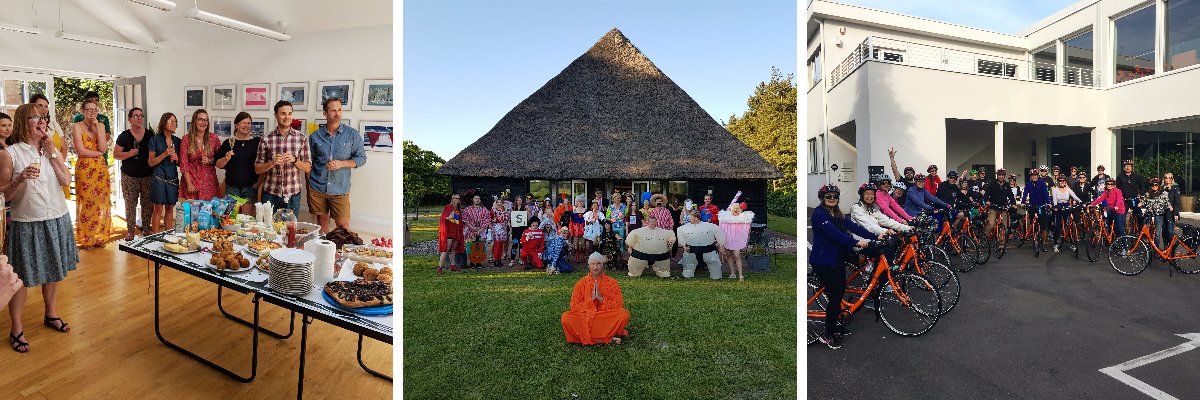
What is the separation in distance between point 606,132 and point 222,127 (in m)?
2.49

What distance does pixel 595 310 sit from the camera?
2814mm

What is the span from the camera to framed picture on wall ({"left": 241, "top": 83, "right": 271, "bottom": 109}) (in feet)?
9.06

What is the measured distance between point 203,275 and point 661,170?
2.66 meters

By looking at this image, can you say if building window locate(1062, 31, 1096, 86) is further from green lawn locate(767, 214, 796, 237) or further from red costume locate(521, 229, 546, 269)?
red costume locate(521, 229, 546, 269)

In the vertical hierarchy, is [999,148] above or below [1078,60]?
below

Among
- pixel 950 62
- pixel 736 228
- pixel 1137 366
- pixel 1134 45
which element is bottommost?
pixel 1137 366

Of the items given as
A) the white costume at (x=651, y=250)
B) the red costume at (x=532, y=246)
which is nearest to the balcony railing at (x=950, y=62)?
the white costume at (x=651, y=250)

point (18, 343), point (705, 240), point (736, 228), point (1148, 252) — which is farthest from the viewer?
point (1148, 252)

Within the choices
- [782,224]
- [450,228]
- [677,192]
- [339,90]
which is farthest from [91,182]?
[782,224]

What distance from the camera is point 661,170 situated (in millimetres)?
3590

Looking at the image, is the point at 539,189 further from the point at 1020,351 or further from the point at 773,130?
the point at 1020,351

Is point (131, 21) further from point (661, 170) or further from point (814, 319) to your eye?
point (814, 319)

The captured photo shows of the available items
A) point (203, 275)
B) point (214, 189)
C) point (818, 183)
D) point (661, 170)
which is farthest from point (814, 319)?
point (214, 189)

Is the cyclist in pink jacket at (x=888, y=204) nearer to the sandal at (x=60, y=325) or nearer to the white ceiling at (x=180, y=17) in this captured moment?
the white ceiling at (x=180, y=17)
